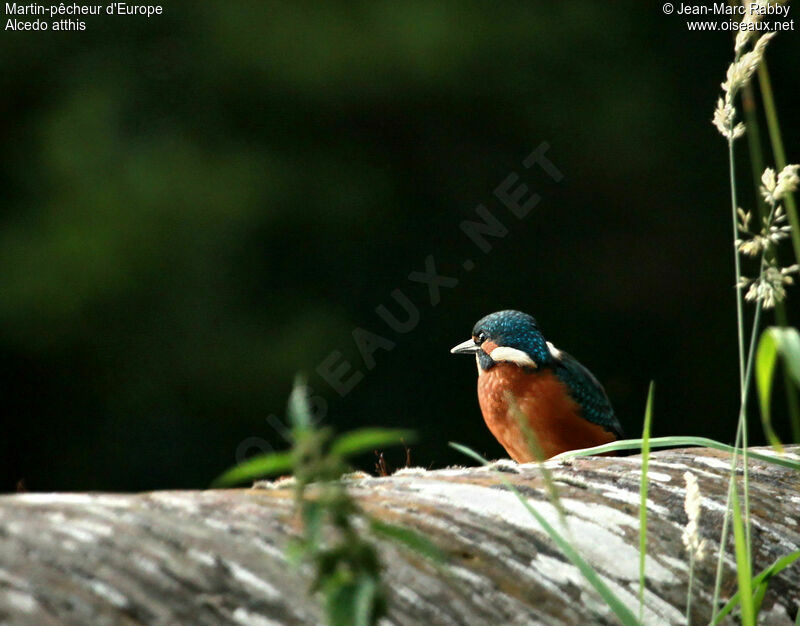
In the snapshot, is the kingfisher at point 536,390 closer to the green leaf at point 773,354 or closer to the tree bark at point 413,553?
the tree bark at point 413,553

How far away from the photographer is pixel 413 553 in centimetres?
96

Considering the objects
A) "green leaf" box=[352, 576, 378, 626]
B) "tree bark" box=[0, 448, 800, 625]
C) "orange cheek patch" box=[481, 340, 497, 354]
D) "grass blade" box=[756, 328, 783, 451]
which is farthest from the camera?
"orange cheek patch" box=[481, 340, 497, 354]

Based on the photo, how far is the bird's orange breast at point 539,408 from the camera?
278 centimetres

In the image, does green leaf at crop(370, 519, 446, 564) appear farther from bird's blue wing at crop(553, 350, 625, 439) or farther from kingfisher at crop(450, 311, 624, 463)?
bird's blue wing at crop(553, 350, 625, 439)

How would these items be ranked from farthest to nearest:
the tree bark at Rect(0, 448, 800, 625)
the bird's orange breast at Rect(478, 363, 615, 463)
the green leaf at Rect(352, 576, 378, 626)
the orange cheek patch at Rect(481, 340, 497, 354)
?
the orange cheek patch at Rect(481, 340, 497, 354) → the bird's orange breast at Rect(478, 363, 615, 463) → the tree bark at Rect(0, 448, 800, 625) → the green leaf at Rect(352, 576, 378, 626)

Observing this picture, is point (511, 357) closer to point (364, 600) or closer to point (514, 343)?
point (514, 343)

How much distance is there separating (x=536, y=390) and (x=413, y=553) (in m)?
1.90

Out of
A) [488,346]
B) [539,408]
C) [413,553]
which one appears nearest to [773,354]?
[413,553]

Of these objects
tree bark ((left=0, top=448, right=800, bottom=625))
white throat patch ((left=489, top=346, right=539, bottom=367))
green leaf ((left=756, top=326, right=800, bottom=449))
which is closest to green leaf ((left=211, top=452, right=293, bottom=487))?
tree bark ((left=0, top=448, right=800, bottom=625))

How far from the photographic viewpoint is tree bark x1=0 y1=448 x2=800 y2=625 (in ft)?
2.56

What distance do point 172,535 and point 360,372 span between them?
16.8 ft

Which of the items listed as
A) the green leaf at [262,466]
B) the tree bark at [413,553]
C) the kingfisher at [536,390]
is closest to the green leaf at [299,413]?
the green leaf at [262,466]

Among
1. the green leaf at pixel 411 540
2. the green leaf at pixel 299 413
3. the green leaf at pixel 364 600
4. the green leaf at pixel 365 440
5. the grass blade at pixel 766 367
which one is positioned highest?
the green leaf at pixel 299 413

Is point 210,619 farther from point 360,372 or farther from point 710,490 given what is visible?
point 360,372
